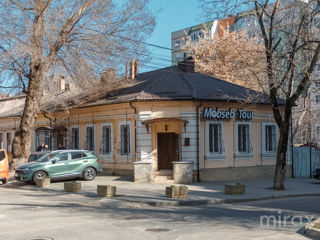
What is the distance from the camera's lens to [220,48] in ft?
129

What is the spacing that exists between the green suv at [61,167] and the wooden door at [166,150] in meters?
3.41

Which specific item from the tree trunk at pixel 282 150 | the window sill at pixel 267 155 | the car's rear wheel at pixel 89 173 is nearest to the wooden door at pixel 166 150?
the car's rear wheel at pixel 89 173

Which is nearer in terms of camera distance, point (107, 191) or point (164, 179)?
point (107, 191)

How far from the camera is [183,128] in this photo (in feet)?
72.2

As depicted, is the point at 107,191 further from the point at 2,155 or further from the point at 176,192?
the point at 2,155

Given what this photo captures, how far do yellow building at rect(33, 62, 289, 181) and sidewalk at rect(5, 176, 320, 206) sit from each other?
4.94 ft

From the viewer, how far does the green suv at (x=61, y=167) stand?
67.6ft

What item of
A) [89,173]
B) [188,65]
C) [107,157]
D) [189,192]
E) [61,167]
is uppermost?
[188,65]

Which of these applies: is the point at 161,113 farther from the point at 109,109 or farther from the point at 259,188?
the point at 259,188

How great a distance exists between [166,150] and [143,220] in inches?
485

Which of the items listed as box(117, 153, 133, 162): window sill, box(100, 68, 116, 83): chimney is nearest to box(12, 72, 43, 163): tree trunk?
box(100, 68, 116, 83): chimney

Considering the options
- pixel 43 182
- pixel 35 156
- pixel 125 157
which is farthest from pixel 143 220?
pixel 125 157

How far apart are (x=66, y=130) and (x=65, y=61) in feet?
21.6

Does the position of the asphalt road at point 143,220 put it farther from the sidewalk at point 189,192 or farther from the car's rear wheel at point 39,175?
the car's rear wheel at point 39,175
